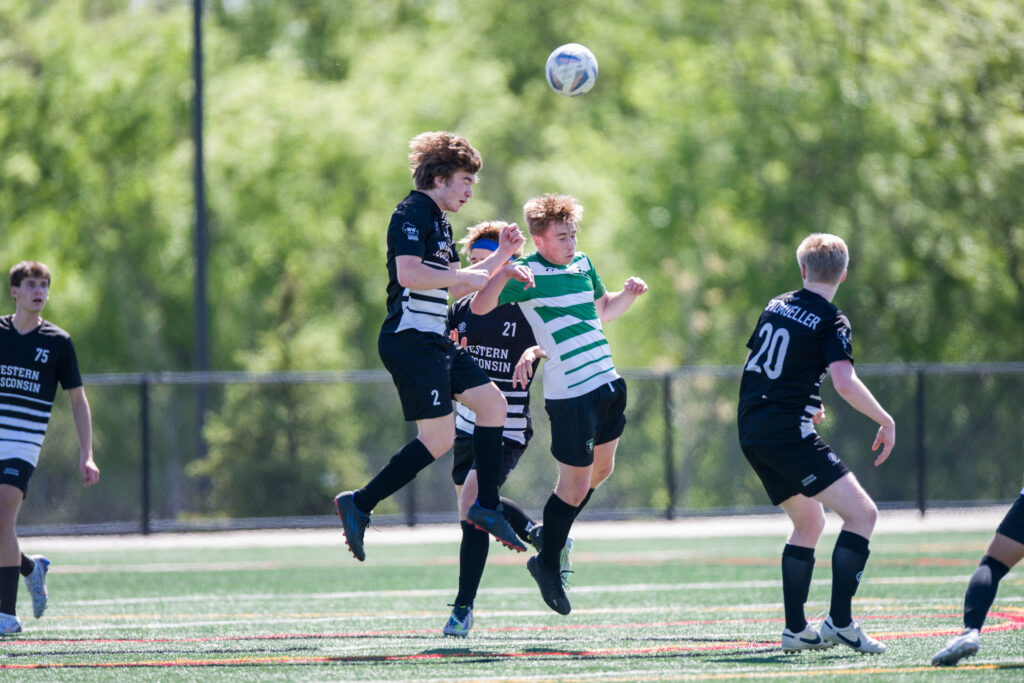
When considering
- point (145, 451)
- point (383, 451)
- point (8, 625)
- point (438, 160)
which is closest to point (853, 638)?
point (438, 160)

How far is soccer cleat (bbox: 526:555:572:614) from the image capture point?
6.79m

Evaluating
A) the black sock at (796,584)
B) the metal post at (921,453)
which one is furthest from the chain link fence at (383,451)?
the black sock at (796,584)

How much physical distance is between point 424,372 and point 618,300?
1.37 meters

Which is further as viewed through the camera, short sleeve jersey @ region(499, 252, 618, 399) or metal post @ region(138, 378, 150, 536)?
metal post @ region(138, 378, 150, 536)

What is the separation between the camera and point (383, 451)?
19625mm

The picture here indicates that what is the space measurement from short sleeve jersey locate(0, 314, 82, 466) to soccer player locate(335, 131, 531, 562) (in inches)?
84.2

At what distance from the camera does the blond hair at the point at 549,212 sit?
22.7ft

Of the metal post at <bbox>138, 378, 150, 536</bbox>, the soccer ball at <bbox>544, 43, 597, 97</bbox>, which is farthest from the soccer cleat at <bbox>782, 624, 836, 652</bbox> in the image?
the metal post at <bbox>138, 378, 150, 536</bbox>

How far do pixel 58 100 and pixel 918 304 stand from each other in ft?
58.5

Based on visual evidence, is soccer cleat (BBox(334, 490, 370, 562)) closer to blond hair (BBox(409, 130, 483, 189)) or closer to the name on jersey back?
blond hair (BBox(409, 130, 483, 189))

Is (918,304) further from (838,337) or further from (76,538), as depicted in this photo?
(838,337)

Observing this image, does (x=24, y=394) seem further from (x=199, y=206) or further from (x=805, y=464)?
(x=199, y=206)

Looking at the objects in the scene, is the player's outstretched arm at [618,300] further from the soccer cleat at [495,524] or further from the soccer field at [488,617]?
the soccer field at [488,617]

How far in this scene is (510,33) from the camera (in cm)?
3272
